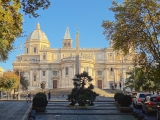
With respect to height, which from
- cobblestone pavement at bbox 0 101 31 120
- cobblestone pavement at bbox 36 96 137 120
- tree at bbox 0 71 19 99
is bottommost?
cobblestone pavement at bbox 36 96 137 120

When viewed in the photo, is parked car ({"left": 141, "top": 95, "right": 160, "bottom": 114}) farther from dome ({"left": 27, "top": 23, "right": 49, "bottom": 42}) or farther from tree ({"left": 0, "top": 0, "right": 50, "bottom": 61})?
dome ({"left": 27, "top": 23, "right": 49, "bottom": 42})

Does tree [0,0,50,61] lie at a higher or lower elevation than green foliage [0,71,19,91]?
higher

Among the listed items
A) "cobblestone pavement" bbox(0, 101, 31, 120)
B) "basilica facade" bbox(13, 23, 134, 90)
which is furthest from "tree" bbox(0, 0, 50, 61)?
"basilica facade" bbox(13, 23, 134, 90)

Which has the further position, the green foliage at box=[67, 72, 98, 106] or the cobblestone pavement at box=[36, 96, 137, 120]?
the green foliage at box=[67, 72, 98, 106]

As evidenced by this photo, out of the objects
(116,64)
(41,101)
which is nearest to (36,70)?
(116,64)

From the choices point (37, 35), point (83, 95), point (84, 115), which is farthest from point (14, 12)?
point (37, 35)

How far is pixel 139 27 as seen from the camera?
2000 centimetres

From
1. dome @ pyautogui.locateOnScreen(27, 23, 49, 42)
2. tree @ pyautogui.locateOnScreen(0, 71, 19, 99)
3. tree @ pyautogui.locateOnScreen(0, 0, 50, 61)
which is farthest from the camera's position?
dome @ pyautogui.locateOnScreen(27, 23, 49, 42)

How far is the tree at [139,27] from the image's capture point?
19734 mm

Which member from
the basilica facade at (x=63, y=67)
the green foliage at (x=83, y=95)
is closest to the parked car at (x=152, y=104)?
the green foliage at (x=83, y=95)

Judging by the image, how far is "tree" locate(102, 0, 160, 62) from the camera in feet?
64.7

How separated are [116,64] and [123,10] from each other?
66271 millimetres

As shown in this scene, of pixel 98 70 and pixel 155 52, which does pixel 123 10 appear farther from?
pixel 98 70

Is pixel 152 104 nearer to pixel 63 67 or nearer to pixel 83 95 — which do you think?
pixel 83 95
